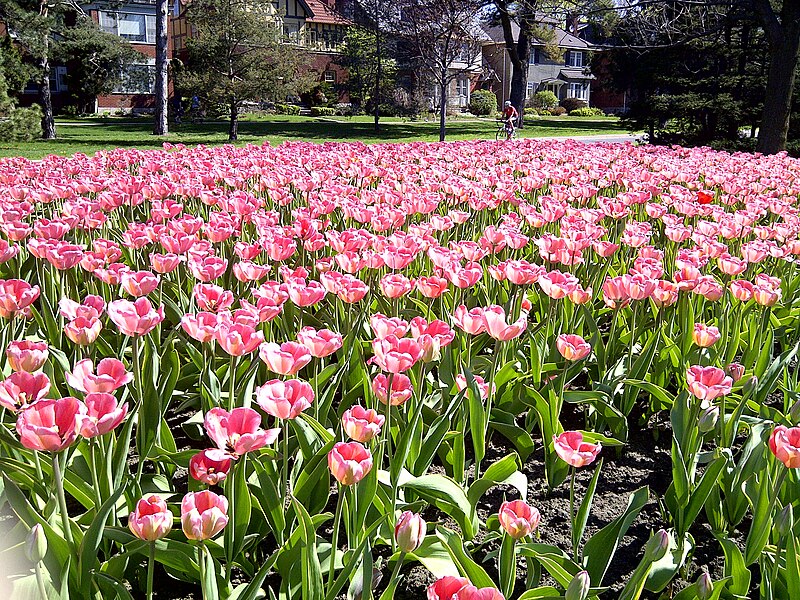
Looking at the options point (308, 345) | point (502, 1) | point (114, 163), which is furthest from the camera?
point (502, 1)

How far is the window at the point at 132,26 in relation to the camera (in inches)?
1523

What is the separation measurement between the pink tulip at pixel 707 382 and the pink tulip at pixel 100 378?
1.32 m

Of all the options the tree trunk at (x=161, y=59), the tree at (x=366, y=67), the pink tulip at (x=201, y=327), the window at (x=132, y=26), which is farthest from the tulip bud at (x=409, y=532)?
the window at (x=132, y=26)

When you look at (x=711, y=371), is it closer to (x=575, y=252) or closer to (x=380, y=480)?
(x=380, y=480)

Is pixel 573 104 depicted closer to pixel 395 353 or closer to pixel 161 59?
pixel 161 59

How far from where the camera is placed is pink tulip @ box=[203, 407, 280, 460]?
1.34m

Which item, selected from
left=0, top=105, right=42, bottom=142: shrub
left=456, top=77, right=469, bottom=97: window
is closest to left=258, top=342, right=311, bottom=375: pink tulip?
left=0, top=105, right=42, bottom=142: shrub

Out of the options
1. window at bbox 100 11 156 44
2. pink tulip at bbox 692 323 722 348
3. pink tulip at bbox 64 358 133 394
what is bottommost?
pink tulip at bbox 692 323 722 348

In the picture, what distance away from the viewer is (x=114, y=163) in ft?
24.0

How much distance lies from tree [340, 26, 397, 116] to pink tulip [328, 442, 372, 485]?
94.2 ft

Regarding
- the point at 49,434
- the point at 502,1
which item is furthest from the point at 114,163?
the point at 502,1

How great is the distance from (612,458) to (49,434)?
1904 millimetres

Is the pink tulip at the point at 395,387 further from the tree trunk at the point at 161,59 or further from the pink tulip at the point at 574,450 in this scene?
the tree trunk at the point at 161,59

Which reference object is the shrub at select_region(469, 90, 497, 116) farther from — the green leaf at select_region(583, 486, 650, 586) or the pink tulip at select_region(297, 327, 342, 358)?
the green leaf at select_region(583, 486, 650, 586)
